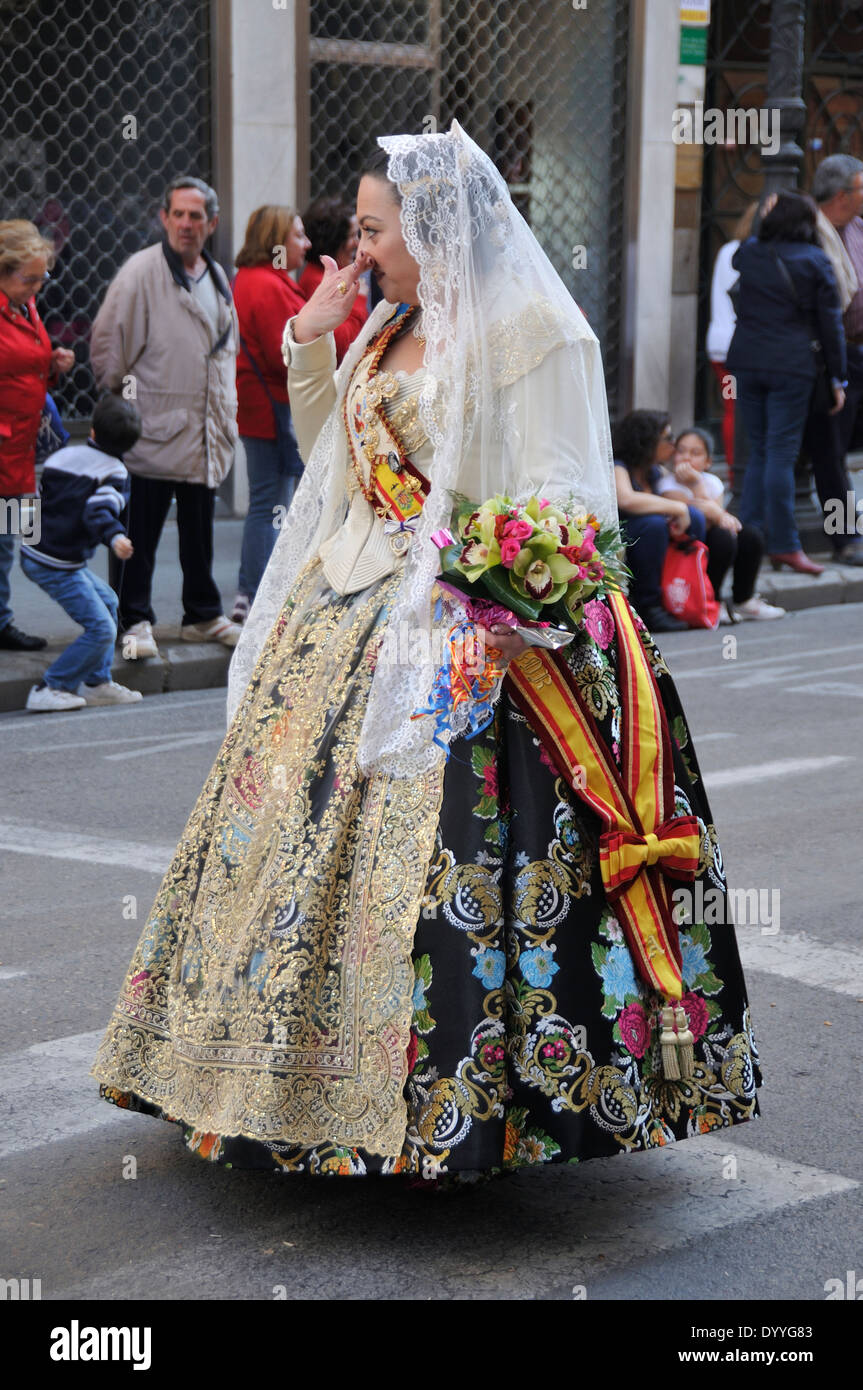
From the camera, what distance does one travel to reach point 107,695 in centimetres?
885

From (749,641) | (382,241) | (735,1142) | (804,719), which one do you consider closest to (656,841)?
(735,1142)

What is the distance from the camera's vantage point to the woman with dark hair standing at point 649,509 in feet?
34.4

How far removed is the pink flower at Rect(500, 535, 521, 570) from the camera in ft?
11.5

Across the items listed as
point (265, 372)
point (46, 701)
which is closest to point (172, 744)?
point (46, 701)

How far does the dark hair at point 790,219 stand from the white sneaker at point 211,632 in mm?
4199

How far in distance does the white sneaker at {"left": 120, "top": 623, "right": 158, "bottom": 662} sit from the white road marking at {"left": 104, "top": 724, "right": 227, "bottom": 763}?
97 centimetres

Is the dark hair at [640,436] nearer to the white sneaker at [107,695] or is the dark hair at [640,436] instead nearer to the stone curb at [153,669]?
the stone curb at [153,669]

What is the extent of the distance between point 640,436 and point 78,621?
352 cm

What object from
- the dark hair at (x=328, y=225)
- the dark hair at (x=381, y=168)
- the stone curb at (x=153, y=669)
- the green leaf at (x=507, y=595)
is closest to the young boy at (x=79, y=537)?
the stone curb at (x=153, y=669)

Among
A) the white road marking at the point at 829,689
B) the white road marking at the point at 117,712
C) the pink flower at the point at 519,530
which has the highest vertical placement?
the pink flower at the point at 519,530

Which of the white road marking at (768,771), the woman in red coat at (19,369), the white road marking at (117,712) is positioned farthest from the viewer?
the woman in red coat at (19,369)

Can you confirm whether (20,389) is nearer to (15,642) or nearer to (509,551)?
(15,642)

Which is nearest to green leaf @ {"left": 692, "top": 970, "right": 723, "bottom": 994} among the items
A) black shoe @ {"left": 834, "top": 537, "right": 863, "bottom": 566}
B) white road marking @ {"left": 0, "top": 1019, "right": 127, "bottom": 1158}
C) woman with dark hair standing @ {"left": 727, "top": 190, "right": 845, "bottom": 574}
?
white road marking @ {"left": 0, "top": 1019, "right": 127, "bottom": 1158}

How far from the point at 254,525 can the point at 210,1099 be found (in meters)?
6.49
